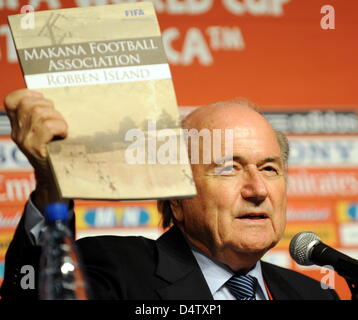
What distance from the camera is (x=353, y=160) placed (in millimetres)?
2369

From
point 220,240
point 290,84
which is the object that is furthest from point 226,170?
point 290,84

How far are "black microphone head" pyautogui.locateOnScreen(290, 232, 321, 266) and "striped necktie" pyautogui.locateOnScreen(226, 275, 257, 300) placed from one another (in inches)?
10.8

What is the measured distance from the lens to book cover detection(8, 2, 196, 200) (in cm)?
116

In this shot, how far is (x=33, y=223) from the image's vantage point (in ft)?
4.44

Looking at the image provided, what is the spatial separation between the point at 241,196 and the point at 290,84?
816mm

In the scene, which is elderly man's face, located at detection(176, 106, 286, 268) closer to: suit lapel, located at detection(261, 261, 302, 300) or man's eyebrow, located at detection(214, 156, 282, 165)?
man's eyebrow, located at detection(214, 156, 282, 165)

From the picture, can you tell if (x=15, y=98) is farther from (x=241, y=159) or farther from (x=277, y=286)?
(x=277, y=286)

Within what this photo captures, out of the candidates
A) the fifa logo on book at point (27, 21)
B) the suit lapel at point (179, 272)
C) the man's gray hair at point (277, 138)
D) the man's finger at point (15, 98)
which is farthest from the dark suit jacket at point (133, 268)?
the fifa logo on book at point (27, 21)

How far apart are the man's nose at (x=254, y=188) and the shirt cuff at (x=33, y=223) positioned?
1.75 feet

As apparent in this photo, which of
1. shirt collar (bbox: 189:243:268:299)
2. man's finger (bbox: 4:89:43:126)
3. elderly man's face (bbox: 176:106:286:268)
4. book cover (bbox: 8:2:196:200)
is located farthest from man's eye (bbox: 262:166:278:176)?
man's finger (bbox: 4:89:43:126)

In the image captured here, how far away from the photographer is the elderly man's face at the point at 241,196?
1640 millimetres

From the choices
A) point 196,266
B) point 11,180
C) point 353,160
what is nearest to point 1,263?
point 11,180

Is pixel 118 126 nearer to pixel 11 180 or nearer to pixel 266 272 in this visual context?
pixel 266 272
